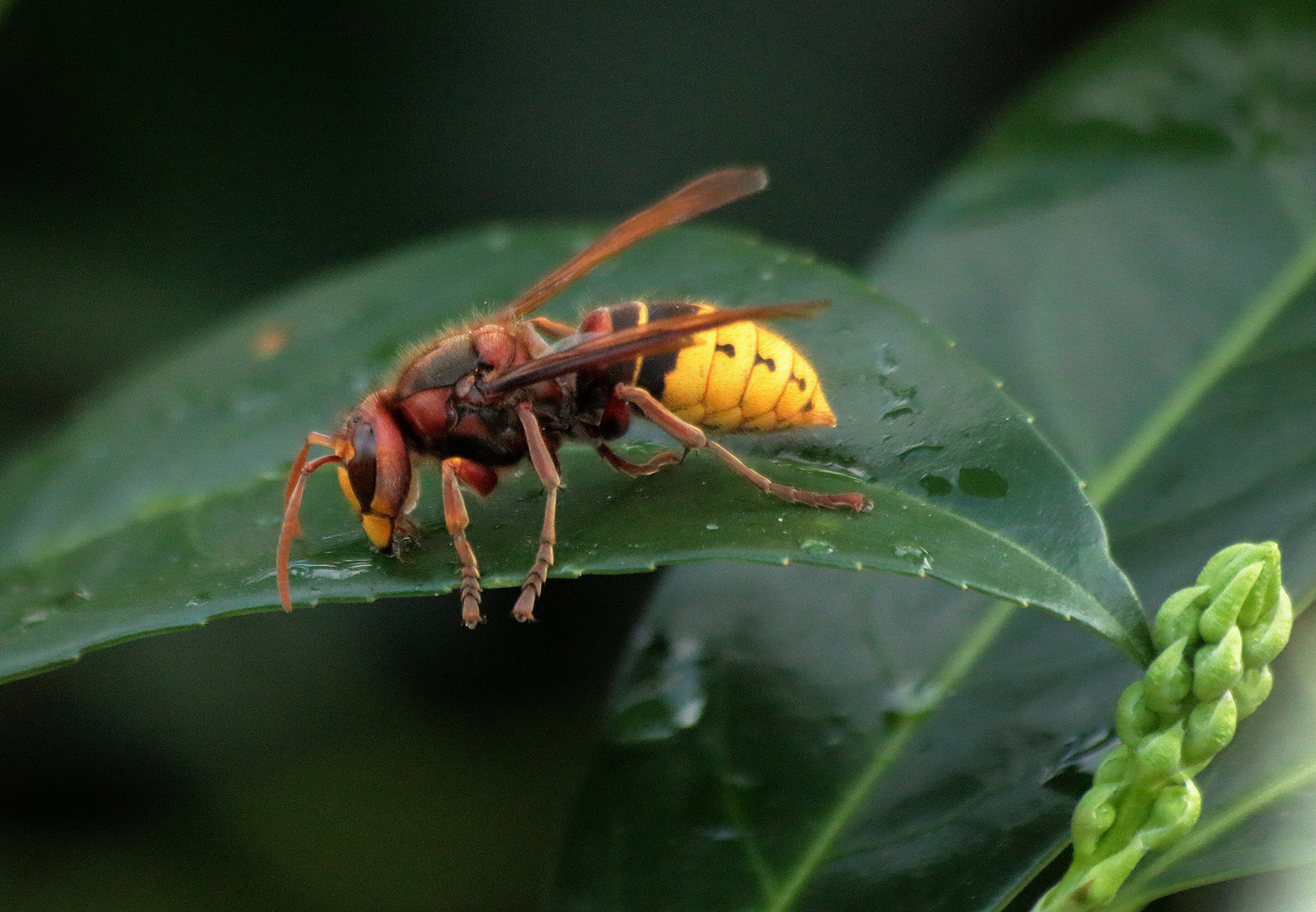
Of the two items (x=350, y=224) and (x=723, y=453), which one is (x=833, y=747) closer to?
(x=723, y=453)

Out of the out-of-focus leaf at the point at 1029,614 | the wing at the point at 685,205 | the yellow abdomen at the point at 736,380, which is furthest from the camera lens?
the wing at the point at 685,205

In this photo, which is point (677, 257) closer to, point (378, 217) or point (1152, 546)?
point (1152, 546)

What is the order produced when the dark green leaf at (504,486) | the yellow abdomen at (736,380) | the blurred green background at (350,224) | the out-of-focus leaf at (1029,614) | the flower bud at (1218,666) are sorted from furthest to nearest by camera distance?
the blurred green background at (350,224), the yellow abdomen at (736,380), the out-of-focus leaf at (1029,614), the dark green leaf at (504,486), the flower bud at (1218,666)

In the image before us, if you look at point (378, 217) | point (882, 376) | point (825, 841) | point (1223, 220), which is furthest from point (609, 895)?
point (378, 217)

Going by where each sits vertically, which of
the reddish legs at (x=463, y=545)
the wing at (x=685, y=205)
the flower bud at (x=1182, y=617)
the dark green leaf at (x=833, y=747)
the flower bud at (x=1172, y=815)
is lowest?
the flower bud at (x=1172, y=815)

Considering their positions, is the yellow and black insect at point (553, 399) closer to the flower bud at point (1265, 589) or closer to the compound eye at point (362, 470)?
the compound eye at point (362, 470)

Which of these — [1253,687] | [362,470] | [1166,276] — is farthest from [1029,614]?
[362,470]

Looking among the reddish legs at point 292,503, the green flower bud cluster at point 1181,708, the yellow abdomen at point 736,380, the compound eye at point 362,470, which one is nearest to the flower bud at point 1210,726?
the green flower bud cluster at point 1181,708
